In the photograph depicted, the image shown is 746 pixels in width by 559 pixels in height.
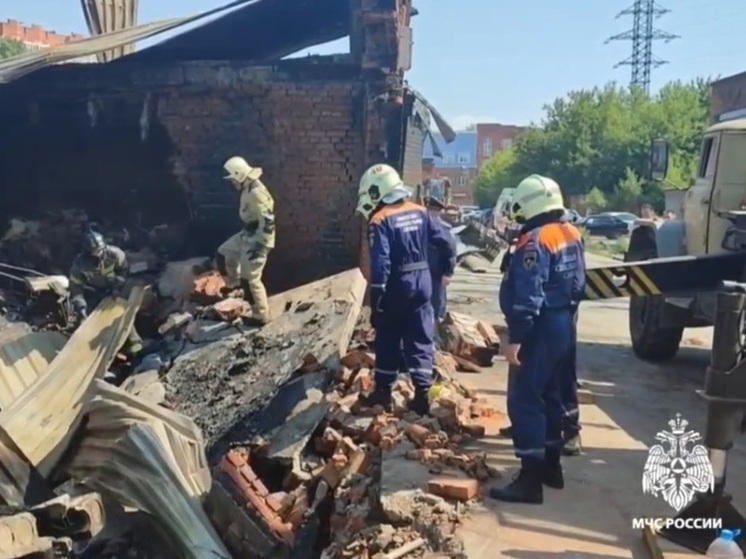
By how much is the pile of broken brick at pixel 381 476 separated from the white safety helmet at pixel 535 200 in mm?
1417

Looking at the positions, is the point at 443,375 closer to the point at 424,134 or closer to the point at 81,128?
the point at 424,134

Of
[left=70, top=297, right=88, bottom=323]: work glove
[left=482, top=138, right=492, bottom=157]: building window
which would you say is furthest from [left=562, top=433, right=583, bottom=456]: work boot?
[left=482, top=138, right=492, bottom=157]: building window

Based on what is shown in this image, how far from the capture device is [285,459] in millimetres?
5676

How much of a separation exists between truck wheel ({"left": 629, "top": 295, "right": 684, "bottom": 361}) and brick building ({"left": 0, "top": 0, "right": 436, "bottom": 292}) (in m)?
3.14

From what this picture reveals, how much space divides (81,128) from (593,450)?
8073mm

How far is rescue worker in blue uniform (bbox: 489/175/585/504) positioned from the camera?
4.64 meters

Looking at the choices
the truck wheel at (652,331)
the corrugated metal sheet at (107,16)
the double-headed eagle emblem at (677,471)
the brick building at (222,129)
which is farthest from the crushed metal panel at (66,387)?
the corrugated metal sheet at (107,16)

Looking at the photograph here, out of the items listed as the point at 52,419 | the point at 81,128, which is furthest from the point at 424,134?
the point at 52,419

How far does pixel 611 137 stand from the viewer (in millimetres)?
46031

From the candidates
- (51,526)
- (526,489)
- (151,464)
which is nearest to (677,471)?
(526,489)

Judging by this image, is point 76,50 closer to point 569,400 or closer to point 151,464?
point 151,464

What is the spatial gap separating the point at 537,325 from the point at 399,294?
4.75 ft

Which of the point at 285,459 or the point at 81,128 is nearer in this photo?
the point at 285,459

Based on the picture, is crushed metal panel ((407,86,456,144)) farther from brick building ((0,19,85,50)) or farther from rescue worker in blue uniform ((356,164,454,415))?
brick building ((0,19,85,50))
